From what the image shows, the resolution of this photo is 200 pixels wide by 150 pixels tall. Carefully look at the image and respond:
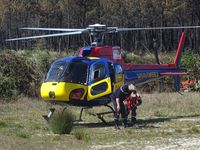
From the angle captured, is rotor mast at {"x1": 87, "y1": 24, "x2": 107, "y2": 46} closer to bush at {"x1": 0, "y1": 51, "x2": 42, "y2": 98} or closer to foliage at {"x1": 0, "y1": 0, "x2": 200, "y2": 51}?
bush at {"x1": 0, "y1": 51, "x2": 42, "y2": 98}

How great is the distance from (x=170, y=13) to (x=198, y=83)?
17.3 metres

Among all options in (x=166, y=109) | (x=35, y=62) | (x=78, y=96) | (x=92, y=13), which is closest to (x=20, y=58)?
(x=35, y=62)

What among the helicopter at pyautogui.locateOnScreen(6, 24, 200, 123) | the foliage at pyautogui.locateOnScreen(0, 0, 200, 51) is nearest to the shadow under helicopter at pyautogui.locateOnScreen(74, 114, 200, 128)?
the helicopter at pyautogui.locateOnScreen(6, 24, 200, 123)

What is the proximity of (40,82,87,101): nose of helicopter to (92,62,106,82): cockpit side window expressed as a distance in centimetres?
66

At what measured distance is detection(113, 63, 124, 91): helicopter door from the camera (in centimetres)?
1789

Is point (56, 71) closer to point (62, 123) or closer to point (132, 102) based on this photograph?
point (62, 123)

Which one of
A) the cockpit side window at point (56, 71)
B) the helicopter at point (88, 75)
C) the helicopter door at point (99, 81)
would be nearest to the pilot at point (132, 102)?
the helicopter at point (88, 75)

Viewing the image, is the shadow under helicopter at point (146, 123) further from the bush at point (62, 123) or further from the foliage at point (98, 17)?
the foliage at point (98, 17)

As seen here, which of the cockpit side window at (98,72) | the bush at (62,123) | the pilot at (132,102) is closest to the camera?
the bush at (62,123)

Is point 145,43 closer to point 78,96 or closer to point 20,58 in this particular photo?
point 20,58

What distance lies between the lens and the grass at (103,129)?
1316cm

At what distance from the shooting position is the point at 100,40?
18547 millimetres

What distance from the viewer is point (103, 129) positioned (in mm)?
16594

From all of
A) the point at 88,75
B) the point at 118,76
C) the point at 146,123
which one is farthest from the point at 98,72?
the point at 146,123
